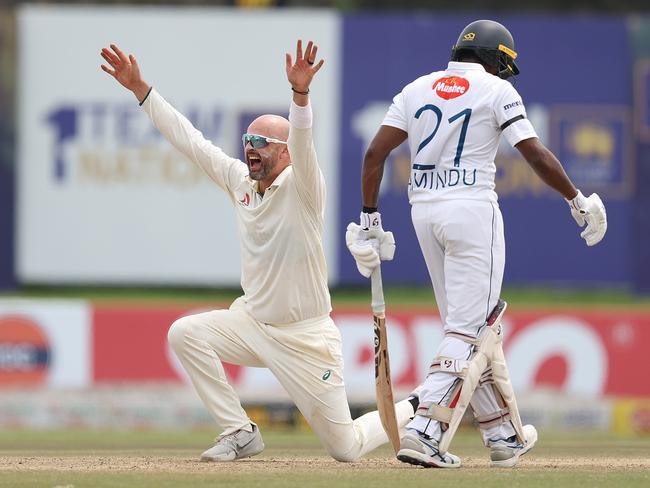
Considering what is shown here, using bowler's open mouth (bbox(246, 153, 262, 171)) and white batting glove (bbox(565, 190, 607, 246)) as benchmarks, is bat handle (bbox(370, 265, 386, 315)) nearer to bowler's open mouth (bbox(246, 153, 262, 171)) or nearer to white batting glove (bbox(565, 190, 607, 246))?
bowler's open mouth (bbox(246, 153, 262, 171))

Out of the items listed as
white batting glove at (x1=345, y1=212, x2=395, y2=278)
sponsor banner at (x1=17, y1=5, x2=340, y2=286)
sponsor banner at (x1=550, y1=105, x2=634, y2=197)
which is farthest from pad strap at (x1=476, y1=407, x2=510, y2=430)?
sponsor banner at (x1=550, y1=105, x2=634, y2=197)

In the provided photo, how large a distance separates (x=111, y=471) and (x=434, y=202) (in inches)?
69.8

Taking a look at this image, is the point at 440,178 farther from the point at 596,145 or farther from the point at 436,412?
the point at 596,145

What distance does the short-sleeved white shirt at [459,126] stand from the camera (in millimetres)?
6926

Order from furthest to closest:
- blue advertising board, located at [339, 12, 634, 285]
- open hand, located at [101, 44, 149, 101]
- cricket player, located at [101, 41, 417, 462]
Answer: blue advertising board, located at [339, 12, 634, 285] → open hand, located at [101, 44, 149, 101] → cricket player, located at [101, 41, 417, 462]

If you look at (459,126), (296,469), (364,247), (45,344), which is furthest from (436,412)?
(45,344)

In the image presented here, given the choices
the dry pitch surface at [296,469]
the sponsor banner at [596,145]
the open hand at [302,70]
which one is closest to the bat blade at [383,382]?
the dry pitch surface at [296,469]

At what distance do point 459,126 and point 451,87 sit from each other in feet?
0.58

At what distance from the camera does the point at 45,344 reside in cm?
1350

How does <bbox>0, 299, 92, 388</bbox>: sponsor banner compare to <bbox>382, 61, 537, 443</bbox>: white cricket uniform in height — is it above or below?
below

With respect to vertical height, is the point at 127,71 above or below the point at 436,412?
above

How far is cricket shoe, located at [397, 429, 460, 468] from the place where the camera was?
6.81m

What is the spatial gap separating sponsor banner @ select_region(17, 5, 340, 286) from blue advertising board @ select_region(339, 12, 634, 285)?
27 centimetres

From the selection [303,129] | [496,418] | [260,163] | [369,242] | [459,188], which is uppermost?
[303,129]
